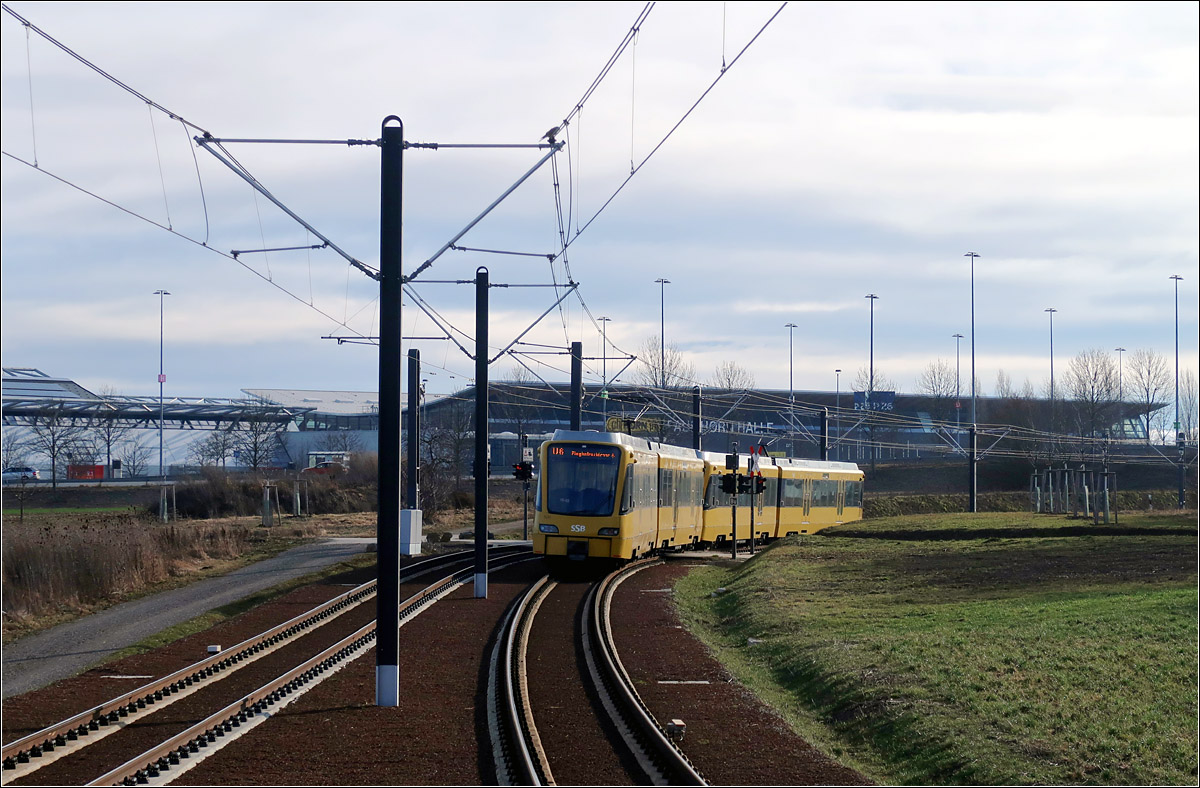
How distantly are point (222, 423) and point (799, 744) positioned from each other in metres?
83.6

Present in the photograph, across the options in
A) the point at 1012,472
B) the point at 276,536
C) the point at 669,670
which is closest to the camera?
the point at 669,670

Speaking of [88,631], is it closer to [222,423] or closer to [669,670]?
[669,670]

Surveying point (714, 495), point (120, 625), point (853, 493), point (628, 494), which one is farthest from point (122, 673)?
point (853, 493)

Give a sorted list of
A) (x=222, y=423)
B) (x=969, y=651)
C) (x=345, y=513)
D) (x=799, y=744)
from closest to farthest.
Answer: (x=799, y=744)
(x=969, y=651)
(x=345, y=513)
(x=222, y=423)

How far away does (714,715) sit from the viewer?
13.1 meters

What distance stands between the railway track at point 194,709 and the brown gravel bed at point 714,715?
424cm

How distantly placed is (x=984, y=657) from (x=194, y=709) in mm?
9225

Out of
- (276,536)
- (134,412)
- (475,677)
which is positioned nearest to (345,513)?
(134,412)

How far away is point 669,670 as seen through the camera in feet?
54.3

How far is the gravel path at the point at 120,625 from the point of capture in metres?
18.3

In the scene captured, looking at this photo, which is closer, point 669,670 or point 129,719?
point 129,719

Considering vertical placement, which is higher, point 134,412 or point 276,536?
point 134,412

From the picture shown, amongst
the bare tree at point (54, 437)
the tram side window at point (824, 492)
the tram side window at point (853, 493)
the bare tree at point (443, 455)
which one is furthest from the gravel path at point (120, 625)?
the bare tree at point (54, 437)

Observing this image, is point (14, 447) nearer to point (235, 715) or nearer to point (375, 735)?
point (235, 715)
